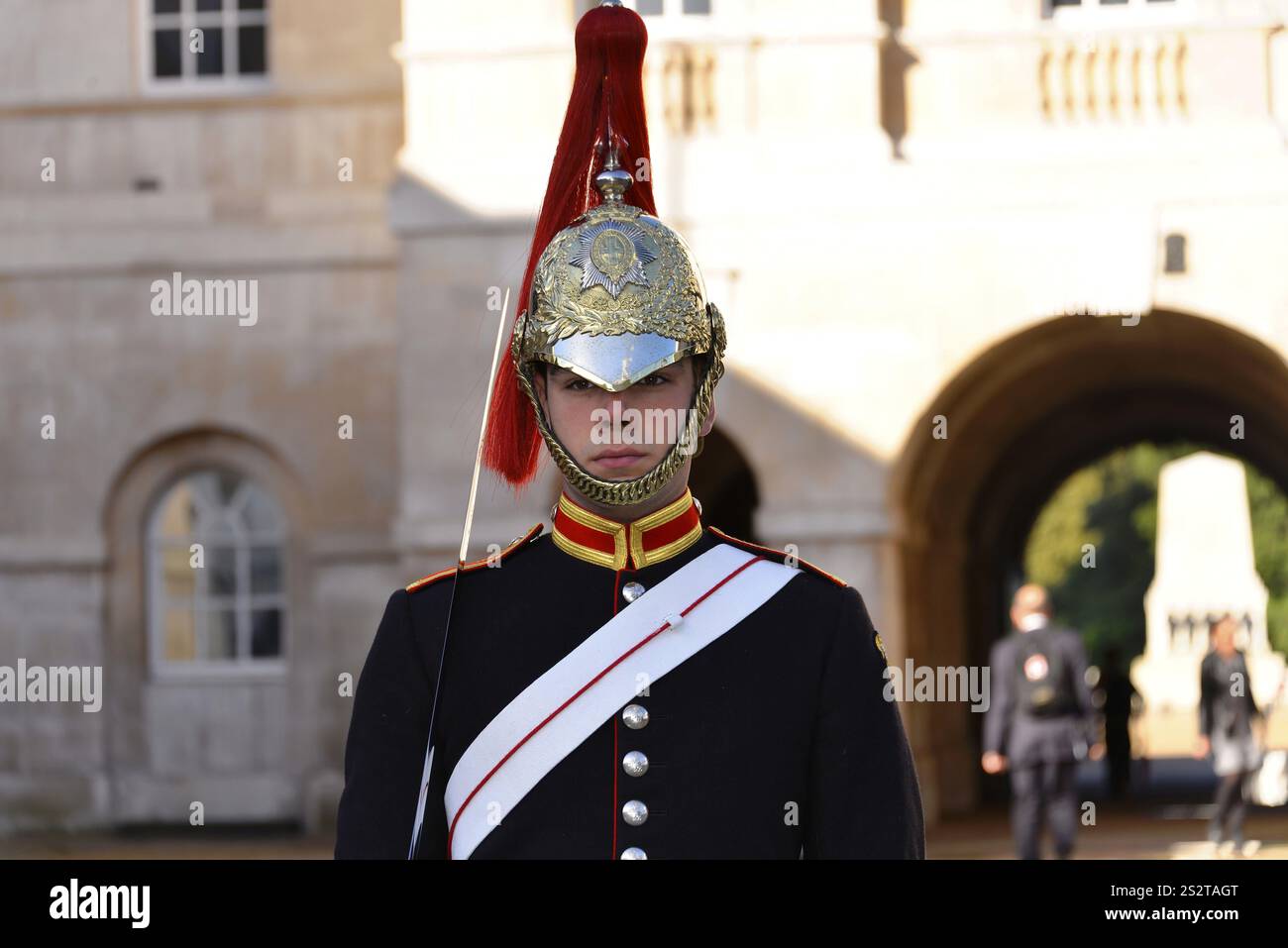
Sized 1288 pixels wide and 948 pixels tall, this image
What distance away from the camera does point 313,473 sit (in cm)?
1666

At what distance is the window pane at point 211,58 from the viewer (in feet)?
55.5

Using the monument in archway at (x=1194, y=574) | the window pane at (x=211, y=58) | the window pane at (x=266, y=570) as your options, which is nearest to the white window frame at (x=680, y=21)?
the window pane at (x=211, y=58)

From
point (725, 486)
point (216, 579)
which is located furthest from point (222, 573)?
point (725, 486)

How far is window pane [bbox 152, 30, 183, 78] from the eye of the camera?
1694 cm

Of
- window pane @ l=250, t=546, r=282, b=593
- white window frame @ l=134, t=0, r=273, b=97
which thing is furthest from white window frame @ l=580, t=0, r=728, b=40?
window pane @ l=250, t=546, r=282, b=593

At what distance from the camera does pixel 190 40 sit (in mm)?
16922

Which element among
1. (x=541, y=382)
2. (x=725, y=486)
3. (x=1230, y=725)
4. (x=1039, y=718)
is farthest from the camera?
(x=725, y=486)

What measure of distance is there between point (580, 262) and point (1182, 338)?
556 inches

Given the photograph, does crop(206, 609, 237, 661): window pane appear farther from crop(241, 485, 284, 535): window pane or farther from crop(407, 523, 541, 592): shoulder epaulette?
crop(407, 523, 541, 592): shoulder epaulette

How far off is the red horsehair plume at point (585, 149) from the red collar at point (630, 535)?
5.1 inches

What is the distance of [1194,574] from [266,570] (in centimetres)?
2667
